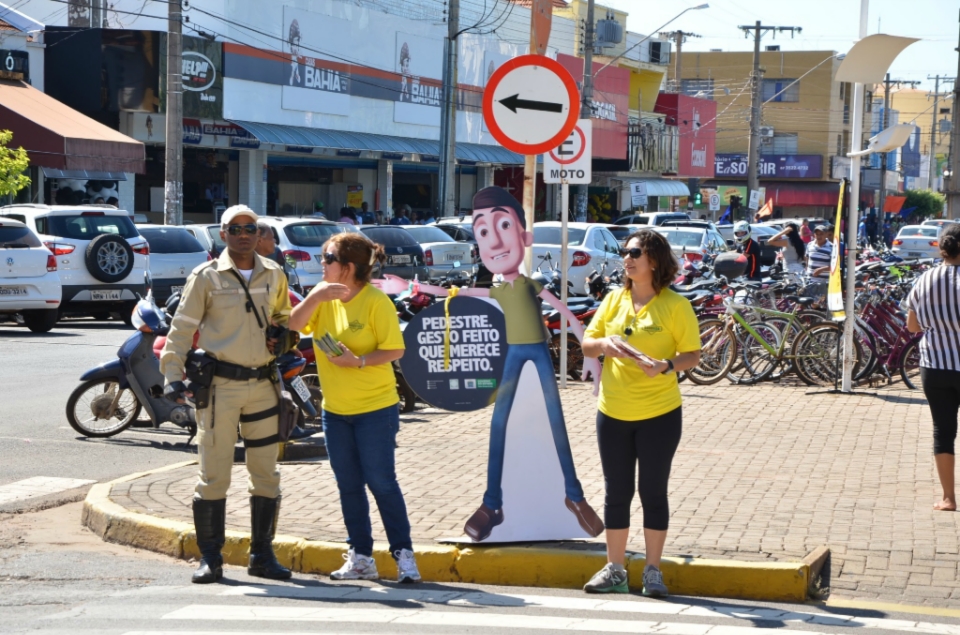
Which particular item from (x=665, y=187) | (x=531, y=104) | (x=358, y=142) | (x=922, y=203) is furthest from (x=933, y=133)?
(x=531, y=104)

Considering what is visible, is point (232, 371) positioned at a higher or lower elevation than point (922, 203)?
lower

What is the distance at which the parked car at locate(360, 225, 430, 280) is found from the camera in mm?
23844

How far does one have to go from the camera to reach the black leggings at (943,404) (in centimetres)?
786

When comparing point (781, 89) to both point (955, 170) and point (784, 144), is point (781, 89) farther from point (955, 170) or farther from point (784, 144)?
point (955, 170)

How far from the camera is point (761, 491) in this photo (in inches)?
322

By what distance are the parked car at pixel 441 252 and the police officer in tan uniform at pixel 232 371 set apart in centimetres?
1748

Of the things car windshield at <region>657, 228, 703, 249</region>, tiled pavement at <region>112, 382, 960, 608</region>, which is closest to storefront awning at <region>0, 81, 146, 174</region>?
car windshield at <region>657, 228, 703, 249</region>

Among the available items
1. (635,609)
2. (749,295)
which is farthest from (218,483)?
(749,295)

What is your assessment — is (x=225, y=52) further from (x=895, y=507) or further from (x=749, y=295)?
(x=895, y=507)

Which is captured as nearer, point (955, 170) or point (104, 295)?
point (104, 295)

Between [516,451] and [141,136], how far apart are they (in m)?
26.6

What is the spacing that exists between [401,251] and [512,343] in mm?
17333

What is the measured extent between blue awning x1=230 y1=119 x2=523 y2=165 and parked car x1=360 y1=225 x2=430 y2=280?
31.6ft

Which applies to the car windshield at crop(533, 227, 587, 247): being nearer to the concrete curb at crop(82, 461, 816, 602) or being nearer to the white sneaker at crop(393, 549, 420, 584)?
the concrete curb at crop(82, 461, 816, 602)
